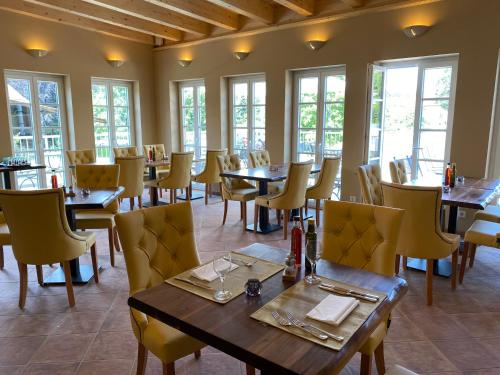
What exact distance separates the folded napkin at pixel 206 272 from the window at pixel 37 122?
5.46m

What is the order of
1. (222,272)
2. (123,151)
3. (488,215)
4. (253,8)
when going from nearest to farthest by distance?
1. (222,272)
2. (488,215)
3. (253,8)
4. (123,151)

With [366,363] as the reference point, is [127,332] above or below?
below

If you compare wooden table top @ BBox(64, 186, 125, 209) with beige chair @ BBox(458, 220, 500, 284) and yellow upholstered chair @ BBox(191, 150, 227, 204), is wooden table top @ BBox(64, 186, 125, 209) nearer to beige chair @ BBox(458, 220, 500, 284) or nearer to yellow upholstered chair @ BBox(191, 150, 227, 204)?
yellow upholstered chair @ BBox(191, 150, 227, 204)

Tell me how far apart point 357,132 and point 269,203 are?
1879mm

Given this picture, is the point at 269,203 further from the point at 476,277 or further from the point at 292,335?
the point at 292,335

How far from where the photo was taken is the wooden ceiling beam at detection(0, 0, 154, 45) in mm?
5605

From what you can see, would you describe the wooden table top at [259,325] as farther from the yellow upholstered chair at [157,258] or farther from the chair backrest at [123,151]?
the chair backrest at [123,151]

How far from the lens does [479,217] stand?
374 centimetres

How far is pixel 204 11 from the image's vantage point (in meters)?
5.63

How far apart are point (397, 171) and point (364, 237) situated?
7.89 feet

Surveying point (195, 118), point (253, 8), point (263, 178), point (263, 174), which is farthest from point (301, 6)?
point (195, 118)

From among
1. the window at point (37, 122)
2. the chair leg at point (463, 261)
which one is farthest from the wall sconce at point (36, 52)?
the chair leg at point (463, 261)

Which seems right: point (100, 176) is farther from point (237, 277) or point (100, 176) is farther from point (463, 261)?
point (463, 261)

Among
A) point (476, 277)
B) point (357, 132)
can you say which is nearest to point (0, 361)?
point (476, 277)
